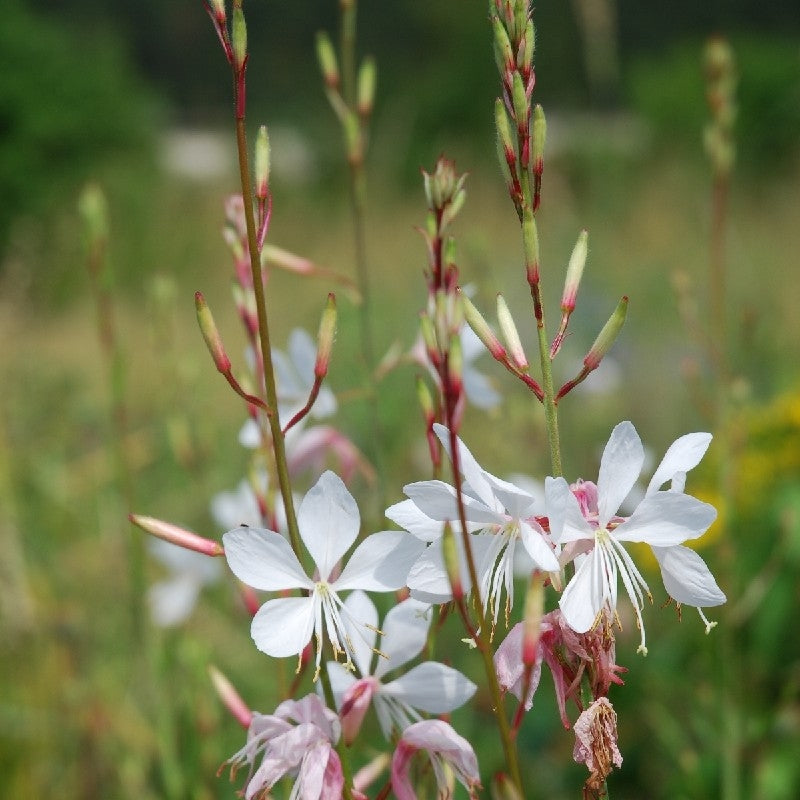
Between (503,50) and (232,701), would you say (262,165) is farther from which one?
(232,701)

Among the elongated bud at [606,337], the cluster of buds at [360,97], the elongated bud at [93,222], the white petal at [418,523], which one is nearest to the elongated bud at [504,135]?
the elongated bud at [606,337]

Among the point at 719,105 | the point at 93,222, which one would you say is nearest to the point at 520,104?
the point at 93,222

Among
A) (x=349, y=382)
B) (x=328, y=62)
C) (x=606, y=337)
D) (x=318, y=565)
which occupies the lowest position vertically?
(x=349, y=382)

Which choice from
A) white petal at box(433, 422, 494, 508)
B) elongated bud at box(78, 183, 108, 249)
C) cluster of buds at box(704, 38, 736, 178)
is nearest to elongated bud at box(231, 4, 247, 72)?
white petal at box(433, 422, 494, 508)

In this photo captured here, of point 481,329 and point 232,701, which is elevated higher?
point 481,329

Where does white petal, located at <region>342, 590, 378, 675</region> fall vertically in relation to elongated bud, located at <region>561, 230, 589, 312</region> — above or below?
below

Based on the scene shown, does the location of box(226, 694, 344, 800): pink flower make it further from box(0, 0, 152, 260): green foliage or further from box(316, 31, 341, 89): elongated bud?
box(0, 0, 152, 260): green foliage

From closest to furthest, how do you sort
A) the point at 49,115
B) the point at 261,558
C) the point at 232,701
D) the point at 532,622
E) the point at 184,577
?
the point at 532,622 < the point at 261,558 < the point at 232,701 < the point at 184,577 < the point at 49,115
